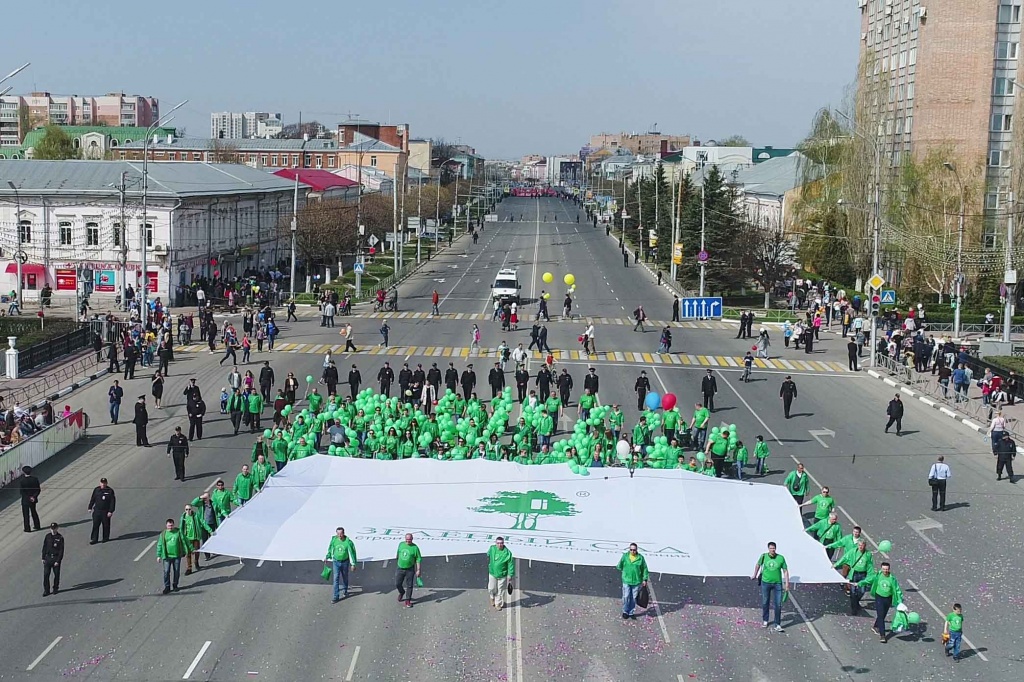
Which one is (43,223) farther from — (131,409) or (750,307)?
(750,307)

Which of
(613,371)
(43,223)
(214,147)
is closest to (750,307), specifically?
(613,371)

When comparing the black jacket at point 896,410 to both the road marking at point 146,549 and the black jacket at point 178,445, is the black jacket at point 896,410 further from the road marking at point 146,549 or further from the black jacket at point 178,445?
the road marking at point 146,549

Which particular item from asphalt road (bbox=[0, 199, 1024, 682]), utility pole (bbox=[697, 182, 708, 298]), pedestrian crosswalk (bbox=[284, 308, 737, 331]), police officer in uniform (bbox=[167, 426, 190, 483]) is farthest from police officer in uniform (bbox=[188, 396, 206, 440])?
utility pole (bbox=[697, 182, 708, 298])

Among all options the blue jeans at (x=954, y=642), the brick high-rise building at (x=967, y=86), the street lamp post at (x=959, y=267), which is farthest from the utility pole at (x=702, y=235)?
the blue jeans at (x=954, y=642)

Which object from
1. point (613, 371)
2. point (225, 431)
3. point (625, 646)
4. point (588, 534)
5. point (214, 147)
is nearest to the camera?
point (625, 646)

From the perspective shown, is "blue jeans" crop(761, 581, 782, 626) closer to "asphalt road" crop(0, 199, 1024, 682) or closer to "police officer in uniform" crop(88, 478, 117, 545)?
"asphalt road" crop(0, 199, 1024, 682)

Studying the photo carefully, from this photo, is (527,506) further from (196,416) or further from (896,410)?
(896,410)
